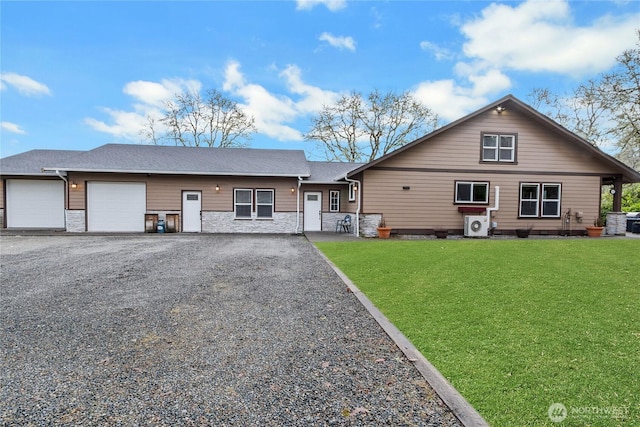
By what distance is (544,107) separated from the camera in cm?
2595

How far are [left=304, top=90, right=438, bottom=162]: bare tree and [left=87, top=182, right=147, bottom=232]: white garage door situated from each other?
16.2 m

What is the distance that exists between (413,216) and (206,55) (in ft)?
46.3

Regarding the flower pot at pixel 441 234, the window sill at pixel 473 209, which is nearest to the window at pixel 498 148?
the window sill at pixel 473 209

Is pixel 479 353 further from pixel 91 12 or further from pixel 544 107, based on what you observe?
pixel 544 107

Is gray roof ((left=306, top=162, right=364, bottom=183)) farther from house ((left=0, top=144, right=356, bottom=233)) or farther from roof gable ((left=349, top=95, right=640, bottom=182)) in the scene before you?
roof gable ((left=349, top=95, right=640, bottom=182))

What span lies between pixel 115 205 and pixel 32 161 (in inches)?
224

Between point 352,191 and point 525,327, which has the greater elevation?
point 352,191

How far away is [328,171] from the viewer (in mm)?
17984

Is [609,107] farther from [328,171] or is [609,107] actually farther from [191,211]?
[191,211]

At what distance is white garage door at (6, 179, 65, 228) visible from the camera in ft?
50.3

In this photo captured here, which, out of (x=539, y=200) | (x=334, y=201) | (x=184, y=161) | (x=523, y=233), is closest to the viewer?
(x=523, y=233)

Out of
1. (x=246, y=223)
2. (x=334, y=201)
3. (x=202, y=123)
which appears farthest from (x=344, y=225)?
(x=202, y=123)

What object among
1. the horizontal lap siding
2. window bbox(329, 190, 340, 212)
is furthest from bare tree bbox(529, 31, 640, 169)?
window bbox(329, 190, 340, 212)

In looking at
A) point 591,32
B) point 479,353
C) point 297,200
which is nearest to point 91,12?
point 297,200
